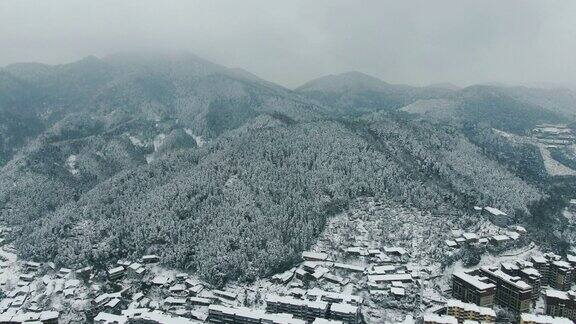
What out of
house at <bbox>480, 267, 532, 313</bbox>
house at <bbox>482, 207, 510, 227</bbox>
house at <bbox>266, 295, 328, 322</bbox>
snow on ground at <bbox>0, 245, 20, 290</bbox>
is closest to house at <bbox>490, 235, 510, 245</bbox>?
house at <bbox>482, 207, 510, 227</bbox>

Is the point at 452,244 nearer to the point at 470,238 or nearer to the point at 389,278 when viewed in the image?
the point at 470,238

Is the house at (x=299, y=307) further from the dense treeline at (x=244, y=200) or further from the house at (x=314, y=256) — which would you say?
the house at (x=314, y=256)

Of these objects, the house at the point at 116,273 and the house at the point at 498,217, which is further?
the house at the point at 498,217

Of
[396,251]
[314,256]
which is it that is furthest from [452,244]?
[314,256]

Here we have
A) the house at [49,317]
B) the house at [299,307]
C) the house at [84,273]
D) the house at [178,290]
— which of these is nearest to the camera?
the house at [299,307]

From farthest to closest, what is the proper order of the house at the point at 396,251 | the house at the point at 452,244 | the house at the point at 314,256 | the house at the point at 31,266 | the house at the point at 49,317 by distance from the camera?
1. the house at the point at 31,266
2. the house at the point at 452,244
3. the house at the point at 396,251
4. the house at the point at 314,256
5. the house at the point at 49,317

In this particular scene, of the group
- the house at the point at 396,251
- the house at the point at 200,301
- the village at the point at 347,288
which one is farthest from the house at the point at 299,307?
the house at the point at 396,251

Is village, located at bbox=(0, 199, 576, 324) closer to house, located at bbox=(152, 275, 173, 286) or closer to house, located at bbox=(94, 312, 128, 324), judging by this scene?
house, located at bbox=(152, 275, 173, 286)
